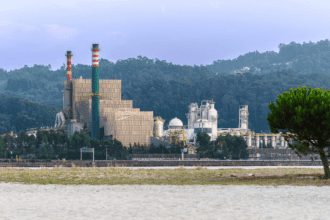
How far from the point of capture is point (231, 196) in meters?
31.1

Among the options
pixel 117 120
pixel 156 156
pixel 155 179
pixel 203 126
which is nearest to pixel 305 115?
pixel 155 179

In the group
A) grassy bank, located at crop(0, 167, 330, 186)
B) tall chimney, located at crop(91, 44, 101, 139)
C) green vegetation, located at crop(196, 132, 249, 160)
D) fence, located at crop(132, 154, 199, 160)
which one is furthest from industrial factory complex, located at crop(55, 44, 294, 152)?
grassy bank, located at crop(0, 167, 330, 186)

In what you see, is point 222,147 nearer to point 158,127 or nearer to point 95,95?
point 158,127

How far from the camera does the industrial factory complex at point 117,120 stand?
15712 centimetres

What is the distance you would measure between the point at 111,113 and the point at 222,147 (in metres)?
35.4

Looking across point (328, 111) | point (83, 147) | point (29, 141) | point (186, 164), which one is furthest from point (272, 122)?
point (29, 141)

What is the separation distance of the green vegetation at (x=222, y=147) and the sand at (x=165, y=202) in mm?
116778

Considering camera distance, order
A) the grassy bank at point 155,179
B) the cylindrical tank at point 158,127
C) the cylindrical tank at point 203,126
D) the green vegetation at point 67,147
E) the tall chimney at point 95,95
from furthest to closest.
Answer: the cylindrical tank at point 203,126 → the cylindrical tank at point 158,127 → the tall chimney at point 95,95 → the green vegetation at point 67,147 → the grassy bank at point 155,179

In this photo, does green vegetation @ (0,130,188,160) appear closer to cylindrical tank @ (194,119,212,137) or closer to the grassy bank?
cylindrical tank @ (194,119,212,137)

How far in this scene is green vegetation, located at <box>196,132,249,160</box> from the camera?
154875 mm

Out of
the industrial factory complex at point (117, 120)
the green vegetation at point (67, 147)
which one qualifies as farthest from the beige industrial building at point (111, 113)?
the green vegetation at point (67, 147)

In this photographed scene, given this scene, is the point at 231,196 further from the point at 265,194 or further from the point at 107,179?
the point at 107,179

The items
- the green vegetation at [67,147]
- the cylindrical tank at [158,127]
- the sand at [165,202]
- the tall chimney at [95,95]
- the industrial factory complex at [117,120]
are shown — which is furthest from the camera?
the cylindrical tank at [158,127]

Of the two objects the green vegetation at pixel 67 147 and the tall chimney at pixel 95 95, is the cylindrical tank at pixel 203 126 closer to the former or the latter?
the green vegetation at pixel 67 147
